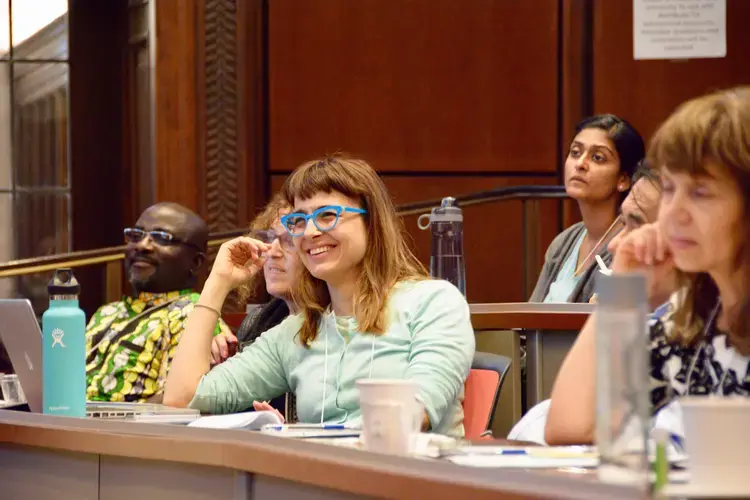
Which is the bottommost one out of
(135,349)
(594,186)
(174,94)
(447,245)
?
(135,349)

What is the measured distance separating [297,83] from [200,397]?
2.94m

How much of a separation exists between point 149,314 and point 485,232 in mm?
2123

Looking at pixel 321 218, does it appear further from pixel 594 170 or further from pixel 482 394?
pixel 594 170

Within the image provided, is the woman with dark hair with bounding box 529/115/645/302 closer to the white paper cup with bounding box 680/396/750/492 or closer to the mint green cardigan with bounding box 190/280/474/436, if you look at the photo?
the mint green cardigan with bounding box 190/280/474/436

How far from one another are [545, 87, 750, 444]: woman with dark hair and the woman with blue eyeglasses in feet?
1.89

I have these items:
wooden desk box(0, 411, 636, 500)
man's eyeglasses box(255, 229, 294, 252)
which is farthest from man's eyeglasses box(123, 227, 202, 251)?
wooden desk box(0, 411, 636, 500)

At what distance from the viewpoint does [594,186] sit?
12.1 feet

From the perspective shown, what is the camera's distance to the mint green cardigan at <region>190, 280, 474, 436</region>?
2180 mm

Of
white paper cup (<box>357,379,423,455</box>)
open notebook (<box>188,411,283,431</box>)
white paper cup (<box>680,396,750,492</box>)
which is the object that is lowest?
open notebook (<box>188,411,283,431</box>)

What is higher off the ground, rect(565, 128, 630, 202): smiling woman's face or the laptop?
rect(565, 128, 630, 202): smiling woman's face

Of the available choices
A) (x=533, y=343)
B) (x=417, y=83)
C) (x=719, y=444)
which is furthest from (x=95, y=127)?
(x=719, y=444)

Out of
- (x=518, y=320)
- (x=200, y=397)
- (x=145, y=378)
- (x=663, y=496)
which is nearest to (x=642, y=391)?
(x=663, y=496)

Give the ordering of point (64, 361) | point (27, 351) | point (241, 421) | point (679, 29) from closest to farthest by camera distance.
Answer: point (241, 421) < point (64, 361) < point (27, 351) < point (679, 29)

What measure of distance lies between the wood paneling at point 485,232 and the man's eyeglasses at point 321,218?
2.84 meters
